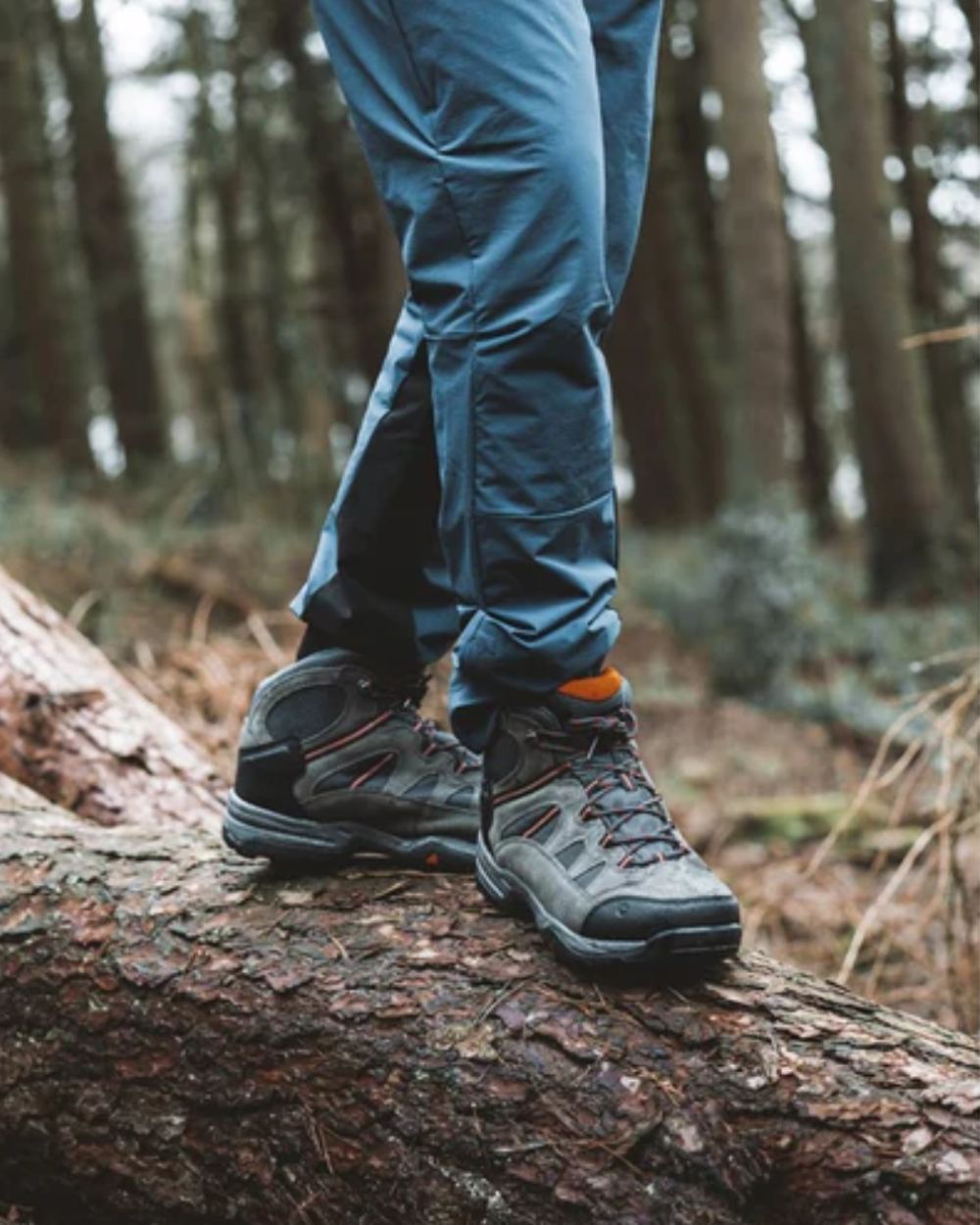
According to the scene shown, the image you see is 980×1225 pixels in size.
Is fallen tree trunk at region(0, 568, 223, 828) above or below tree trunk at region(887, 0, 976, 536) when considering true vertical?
above

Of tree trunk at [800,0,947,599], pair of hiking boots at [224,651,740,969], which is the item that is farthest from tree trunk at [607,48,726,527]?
pair of hiking boots at [224,651,740,969]

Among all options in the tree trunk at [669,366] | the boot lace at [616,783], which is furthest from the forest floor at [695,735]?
the tree trunk at [669,366]

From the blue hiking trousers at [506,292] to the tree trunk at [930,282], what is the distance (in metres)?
12.9

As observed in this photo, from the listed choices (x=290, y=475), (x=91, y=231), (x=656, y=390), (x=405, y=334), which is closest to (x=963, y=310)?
(x=656, y=390)

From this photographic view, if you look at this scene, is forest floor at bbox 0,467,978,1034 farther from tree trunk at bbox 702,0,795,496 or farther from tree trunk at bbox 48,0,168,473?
tree trunk at bbox 48,0,168,473

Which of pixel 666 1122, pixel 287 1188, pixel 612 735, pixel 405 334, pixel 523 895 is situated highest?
pixel 405 334

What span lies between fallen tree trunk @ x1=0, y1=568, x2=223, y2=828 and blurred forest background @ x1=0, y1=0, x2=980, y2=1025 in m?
0.73

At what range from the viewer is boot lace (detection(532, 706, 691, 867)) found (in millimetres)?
1936

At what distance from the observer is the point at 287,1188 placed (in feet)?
6.32

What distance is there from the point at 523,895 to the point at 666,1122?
362mm

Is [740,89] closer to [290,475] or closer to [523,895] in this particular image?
[290,475]

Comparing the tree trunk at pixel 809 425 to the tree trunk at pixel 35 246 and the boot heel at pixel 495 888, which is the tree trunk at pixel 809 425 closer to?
the tree trunk at pixel 35 246

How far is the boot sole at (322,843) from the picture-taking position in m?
2.20

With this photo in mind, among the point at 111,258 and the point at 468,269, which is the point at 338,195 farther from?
the point at 468,269
